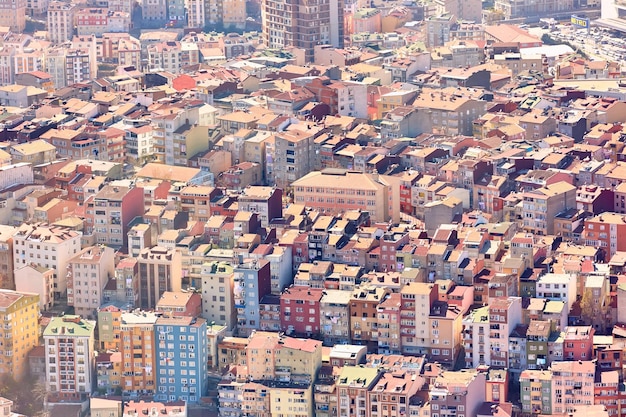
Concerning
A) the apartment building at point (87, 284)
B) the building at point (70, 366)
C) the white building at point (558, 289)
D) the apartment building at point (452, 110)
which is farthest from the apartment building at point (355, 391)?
the apartment building at point (452, 110)

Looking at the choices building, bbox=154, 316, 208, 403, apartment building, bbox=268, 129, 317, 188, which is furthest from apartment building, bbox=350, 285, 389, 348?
apartment building, bbox=268, 129, 317, 188

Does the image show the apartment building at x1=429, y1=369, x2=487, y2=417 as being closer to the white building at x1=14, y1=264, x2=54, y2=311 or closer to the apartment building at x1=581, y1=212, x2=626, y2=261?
the apartment building at x1=581, y1=212, x2=626, y2=261

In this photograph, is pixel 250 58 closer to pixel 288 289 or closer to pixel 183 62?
pixel 183 62

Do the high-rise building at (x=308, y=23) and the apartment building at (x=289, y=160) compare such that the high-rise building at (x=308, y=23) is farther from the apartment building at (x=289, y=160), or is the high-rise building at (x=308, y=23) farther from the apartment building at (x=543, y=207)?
the apartment building at (x=543, y=207)

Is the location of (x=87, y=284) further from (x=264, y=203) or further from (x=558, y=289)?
(x=558, y=289)

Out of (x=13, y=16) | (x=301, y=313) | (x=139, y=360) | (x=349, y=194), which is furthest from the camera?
(x=13, y=16)

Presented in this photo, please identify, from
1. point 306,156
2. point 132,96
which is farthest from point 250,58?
point 306,156

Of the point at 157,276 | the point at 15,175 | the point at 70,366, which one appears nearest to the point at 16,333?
the point at 70,366
